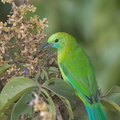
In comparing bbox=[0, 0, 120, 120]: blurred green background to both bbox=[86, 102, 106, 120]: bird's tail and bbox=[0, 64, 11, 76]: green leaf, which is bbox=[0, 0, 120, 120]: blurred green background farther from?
bbox=[0, 64, 11, 76]: green leaf

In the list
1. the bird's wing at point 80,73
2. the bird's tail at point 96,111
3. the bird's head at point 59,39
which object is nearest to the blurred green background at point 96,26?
the bird's head at point 59,39

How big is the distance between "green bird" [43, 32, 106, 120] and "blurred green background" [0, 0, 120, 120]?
97 cm

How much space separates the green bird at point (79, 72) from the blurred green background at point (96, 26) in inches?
38.4

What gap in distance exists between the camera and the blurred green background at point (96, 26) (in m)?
3.24

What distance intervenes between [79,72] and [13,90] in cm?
58

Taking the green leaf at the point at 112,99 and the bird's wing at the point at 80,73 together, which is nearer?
the green leaf at the point at 112,99

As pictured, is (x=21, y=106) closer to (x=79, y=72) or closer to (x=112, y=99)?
(x=112, y=99)

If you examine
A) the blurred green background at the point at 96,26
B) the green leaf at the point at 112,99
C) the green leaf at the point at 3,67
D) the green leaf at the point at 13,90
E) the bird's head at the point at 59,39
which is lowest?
the green leaf at the point at 112,99

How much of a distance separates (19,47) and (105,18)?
1.93 m

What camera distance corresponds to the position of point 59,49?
2.17 metres

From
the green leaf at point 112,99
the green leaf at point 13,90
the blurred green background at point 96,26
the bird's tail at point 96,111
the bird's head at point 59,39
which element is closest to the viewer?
the green leaf at point 13,90

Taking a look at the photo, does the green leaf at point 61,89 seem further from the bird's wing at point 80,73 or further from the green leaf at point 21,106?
the bird's wing at point 80,73

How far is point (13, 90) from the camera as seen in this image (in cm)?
145

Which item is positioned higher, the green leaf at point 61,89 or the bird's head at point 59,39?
the bird's head at point 59,39
